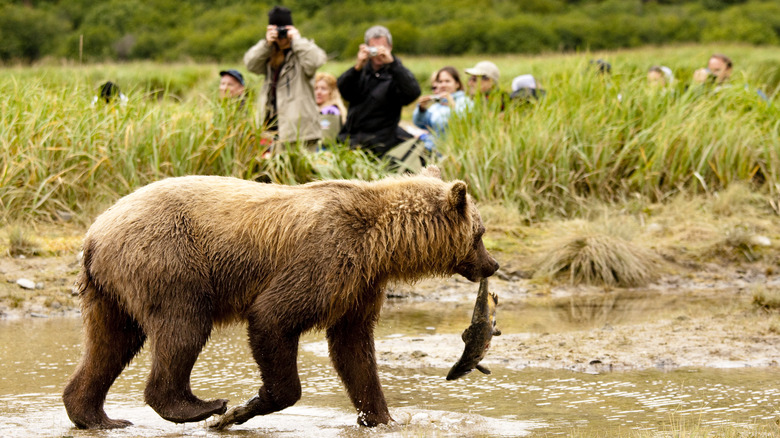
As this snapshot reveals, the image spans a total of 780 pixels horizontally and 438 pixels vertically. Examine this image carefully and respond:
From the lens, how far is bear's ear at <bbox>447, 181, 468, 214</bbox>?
197 inches

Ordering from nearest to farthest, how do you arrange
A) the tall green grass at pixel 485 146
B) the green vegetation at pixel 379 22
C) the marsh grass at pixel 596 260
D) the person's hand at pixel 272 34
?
the marsh grass at pixel 596 260, the tall green grass at pixel 485 146, the person's hand at pixel 272 34, the green vegetation at pixel 379 22

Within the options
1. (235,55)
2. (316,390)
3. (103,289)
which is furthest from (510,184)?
(235,55)

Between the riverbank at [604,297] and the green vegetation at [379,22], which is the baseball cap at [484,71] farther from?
the green vegetation at [379,22]

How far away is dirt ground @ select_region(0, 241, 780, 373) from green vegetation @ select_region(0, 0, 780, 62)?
36.0 m

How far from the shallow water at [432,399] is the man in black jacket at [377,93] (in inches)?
161

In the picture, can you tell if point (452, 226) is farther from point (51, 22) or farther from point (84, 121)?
point (51, 22)

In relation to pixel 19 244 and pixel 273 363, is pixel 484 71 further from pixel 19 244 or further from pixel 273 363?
pixel 273 363

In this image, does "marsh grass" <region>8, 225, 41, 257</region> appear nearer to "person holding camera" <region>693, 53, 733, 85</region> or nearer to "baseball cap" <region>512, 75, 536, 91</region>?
"baseball cap" <region>512, 75, 536, 91</region>

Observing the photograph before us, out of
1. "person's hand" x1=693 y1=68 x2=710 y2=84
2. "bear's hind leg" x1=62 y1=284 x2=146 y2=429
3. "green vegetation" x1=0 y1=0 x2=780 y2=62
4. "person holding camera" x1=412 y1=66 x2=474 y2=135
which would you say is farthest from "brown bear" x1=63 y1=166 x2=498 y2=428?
"green vegetation" x1=0 y1=0 x2=780 y2=62

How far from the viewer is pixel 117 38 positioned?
50125 mm

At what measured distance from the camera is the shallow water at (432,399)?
5.10 meters

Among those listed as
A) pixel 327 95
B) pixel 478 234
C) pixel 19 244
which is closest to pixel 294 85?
pixel 327 95

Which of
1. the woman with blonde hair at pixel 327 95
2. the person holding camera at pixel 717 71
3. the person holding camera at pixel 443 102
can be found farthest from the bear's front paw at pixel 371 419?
the person holding camera at pixel 717 71

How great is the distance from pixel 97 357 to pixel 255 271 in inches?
36.8
